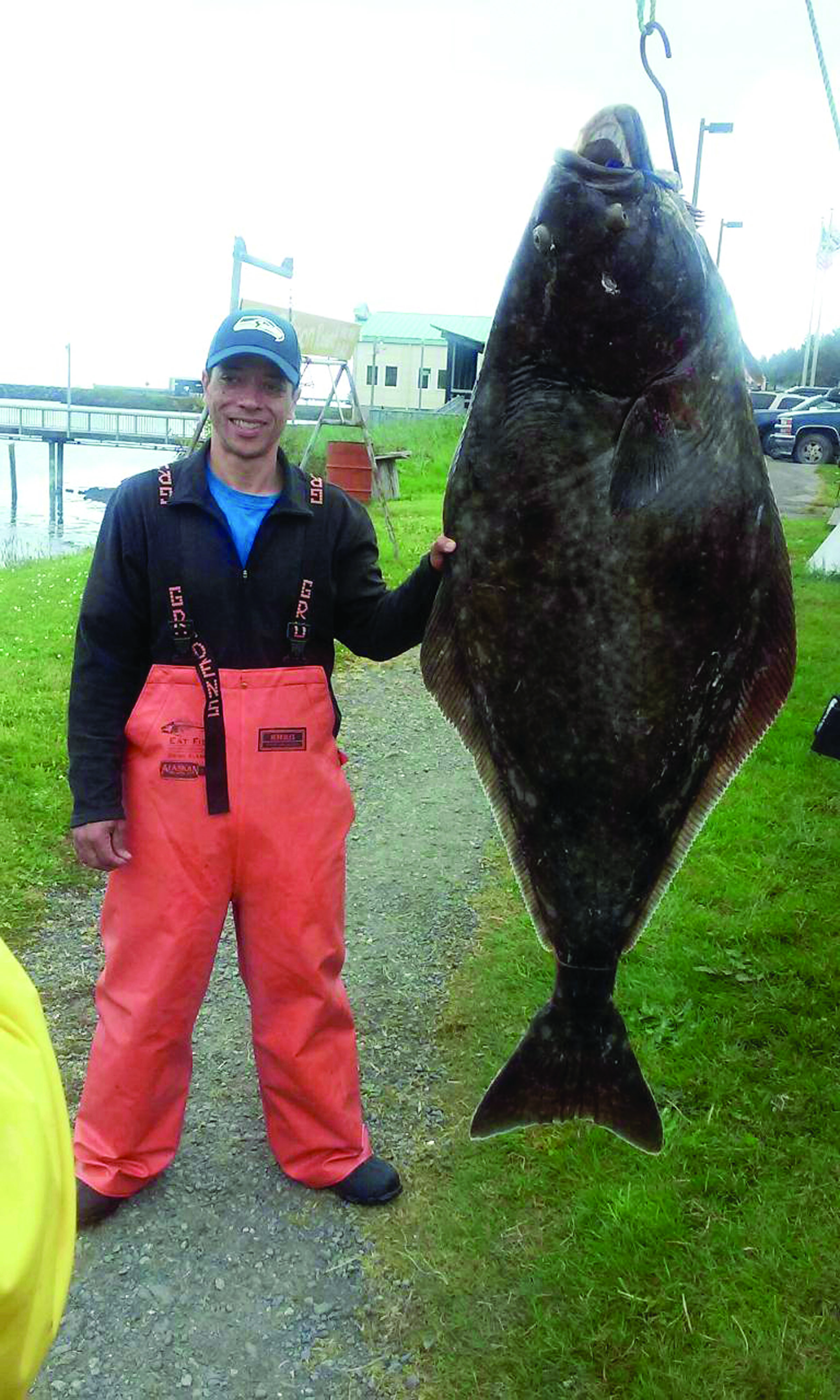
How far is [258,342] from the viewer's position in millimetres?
2822

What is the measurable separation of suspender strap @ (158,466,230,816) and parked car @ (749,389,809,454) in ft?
4.70

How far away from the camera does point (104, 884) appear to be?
16.3 feet

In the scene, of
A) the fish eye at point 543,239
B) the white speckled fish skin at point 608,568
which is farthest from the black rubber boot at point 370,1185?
the fish eye at point 543,239

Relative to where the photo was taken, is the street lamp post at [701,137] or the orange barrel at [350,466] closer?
the street lamp post at [701,137]

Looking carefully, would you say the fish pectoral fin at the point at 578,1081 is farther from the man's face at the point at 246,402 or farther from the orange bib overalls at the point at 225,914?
the man's face at the point at 246,402

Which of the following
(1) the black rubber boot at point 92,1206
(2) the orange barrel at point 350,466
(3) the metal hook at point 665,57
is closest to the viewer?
(3) the metal hook at point 665,57

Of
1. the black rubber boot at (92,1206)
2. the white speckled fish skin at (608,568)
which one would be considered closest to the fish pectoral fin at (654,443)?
the white speckled fish skin at (608,568)

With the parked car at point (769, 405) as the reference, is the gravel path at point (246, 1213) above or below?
below

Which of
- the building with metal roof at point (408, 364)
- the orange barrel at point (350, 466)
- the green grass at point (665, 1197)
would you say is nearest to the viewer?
the green grass at point (665, 1197)

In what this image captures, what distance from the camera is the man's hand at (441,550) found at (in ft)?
6.45

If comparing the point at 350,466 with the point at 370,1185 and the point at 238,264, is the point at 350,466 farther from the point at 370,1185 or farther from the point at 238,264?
the point at 370,1185

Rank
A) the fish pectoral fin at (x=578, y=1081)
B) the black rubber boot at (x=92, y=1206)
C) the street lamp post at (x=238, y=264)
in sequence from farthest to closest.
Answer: the street lamp post at (x=238, y=264)
the black rubber boot at (x=92, y=1206)
the fish pectoral fin at (x=578, y=1081)

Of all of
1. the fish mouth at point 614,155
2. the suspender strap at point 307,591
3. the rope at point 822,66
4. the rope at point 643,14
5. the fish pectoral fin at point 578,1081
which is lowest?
the fish pectoral fin at point 578,1081

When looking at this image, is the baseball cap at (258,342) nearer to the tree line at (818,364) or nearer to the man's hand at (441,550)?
the man's hand at (441,550)
